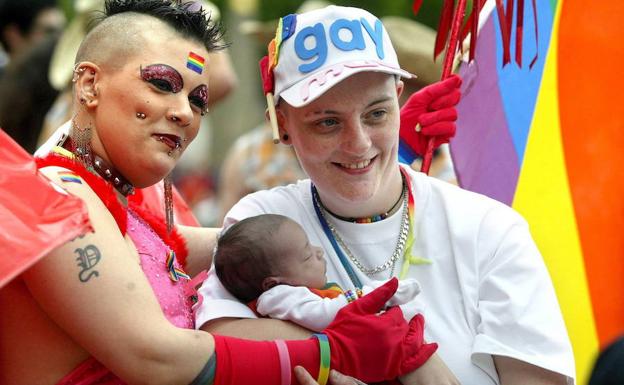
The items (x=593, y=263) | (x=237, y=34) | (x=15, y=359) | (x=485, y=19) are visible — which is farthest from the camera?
(x=237, y=34)

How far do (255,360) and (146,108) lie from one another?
71 centimetres

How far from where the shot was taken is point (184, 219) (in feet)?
13.9

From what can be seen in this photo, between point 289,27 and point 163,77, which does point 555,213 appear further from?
point 163,77

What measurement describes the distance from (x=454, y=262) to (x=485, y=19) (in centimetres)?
142

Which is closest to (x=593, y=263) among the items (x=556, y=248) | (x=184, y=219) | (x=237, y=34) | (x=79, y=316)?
(x=556, y=248)

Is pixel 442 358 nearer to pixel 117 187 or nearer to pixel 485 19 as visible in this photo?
pixel 117 187

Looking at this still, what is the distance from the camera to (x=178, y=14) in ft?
10.8

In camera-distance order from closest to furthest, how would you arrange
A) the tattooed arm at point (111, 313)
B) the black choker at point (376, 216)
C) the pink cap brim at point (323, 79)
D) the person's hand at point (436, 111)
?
the tattooed arm at point (111, 313), the pink cap brim at point (323, 79), the black choker at point (376, 216), the person's hand at point (436, 111)

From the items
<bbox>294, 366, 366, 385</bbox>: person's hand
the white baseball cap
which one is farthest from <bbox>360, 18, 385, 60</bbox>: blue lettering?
<bbox>294, 366, 366, 385</bbox>: person's hand

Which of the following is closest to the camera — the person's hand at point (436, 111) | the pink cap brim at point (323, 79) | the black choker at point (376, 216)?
the pink cap brim at point (323, 79)

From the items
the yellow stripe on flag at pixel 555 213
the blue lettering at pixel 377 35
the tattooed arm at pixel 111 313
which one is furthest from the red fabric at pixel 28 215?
the yellow stripe on flag at pixel 555 213

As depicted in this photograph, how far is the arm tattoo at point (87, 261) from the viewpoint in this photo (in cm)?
285

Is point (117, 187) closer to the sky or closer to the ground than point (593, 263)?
closer to the sky

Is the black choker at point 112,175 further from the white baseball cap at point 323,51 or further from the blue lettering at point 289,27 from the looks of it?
the blue lettering at point 289,27
